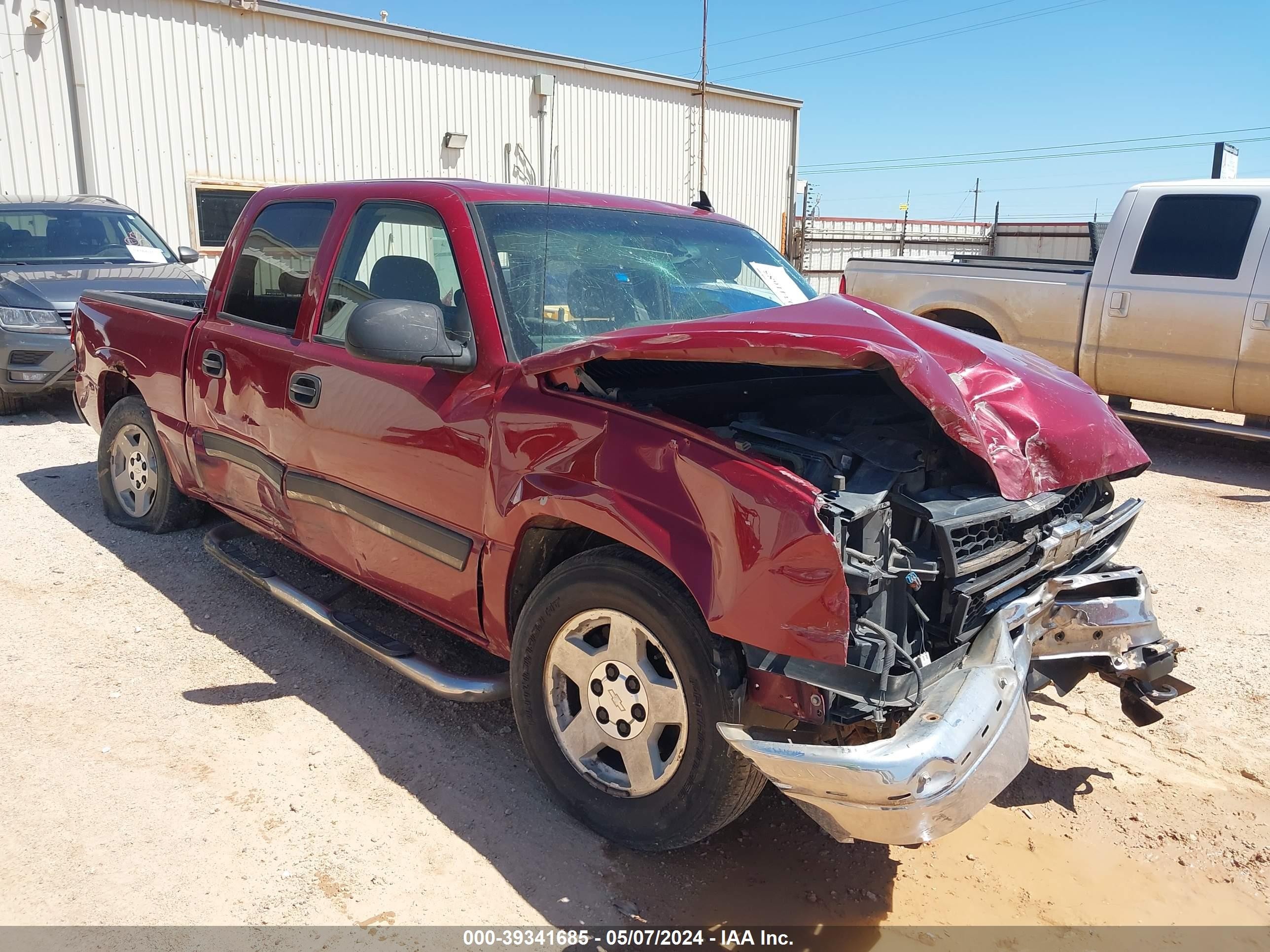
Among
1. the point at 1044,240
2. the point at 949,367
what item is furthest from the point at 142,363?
the point at 1044,240

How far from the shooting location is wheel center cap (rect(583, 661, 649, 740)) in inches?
104

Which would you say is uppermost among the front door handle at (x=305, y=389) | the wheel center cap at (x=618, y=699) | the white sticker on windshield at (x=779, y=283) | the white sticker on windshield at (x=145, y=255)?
the white sticker on windshield at (x=145, y=255)

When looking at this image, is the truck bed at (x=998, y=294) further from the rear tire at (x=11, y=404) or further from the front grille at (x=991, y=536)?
the rear tire at (x=11, y=404)

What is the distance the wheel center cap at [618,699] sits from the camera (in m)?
2.64

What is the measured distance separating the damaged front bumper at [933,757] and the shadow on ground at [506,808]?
53cm

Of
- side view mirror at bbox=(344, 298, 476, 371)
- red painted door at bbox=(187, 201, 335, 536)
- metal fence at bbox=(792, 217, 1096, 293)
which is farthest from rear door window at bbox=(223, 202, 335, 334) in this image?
metal fence at bbox=(792, 217, 1096, 293)

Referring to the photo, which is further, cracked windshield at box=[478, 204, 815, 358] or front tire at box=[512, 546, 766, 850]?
cracked windshield at box=[478, 204, 815, 358]

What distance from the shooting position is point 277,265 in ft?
13.5

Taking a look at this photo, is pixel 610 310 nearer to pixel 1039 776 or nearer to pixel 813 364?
pixel 813 364

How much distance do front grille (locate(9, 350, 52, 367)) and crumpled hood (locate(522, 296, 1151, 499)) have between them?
23.4 ft

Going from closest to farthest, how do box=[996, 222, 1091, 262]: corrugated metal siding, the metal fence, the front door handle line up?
1. the front door handle
2. box=[996, 222, 1091, 262]: corrugated metal siding
3. the metal fence

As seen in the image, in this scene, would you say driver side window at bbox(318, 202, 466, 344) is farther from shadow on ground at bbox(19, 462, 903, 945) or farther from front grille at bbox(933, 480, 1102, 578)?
front grille at bbox(933, 480, 1102, 578)

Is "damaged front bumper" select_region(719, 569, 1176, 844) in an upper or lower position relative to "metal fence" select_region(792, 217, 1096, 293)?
lower

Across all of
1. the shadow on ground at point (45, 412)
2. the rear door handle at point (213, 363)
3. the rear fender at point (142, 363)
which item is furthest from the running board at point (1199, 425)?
the shadow on ground at point (45, 412)
